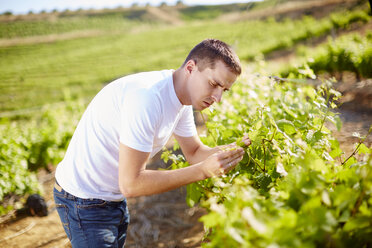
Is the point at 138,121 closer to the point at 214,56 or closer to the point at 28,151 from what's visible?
the point at 214,56

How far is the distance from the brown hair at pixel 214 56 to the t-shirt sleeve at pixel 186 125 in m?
0.37

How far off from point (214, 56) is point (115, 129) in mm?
602

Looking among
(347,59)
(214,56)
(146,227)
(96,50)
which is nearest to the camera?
(214,56)

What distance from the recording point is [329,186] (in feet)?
3.70

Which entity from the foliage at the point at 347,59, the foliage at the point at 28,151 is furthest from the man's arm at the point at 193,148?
the foliage at the point at 347,59

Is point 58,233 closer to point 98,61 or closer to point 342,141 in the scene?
point 342,141

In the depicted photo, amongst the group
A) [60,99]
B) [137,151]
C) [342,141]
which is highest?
[137,151]

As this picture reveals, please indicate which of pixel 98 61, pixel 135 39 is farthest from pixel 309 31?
pixel 135 39

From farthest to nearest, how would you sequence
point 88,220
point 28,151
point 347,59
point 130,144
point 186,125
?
point 347,59 < point 28,151 < point 186,125 < point 88,220 < point 130,144

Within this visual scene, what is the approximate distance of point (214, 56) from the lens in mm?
1393

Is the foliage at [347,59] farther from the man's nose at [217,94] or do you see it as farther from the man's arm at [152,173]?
the man's arm at [152,173]

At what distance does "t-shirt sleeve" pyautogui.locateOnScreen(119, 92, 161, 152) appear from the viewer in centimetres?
123

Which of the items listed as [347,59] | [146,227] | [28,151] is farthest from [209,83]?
[347,59]

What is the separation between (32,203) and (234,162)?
3037 millimetres
